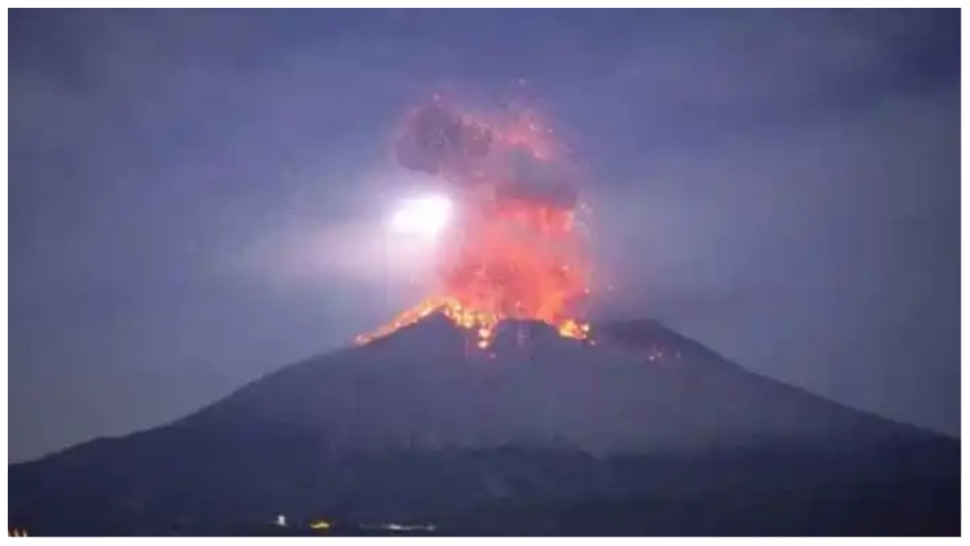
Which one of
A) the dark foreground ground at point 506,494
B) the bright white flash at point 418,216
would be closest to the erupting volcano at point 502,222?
the bright white flash at point 418,216

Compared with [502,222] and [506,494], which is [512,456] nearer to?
[506,494]

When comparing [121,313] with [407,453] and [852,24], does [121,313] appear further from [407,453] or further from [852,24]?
[852,24]

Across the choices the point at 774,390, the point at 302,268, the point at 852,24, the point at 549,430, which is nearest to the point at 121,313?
the point at 302,268

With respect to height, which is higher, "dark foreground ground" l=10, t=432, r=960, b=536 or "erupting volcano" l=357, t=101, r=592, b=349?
"erupting volcano" l=357, t=101, r=592, b=349

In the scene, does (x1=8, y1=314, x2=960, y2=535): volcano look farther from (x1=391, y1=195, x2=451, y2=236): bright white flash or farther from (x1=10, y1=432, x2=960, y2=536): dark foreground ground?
(x1=391, y1=195, x2=451, y2=236): bright white flash

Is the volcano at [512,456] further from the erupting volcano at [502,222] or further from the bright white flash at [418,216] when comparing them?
the bright white flash at [418,216]

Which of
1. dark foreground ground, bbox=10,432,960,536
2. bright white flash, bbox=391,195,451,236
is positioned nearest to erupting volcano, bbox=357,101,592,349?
bright white flash, bbox=391,195,451,236

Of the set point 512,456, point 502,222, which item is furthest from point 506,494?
point 502,222

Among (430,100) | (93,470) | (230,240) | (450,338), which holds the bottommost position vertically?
(93,470)
